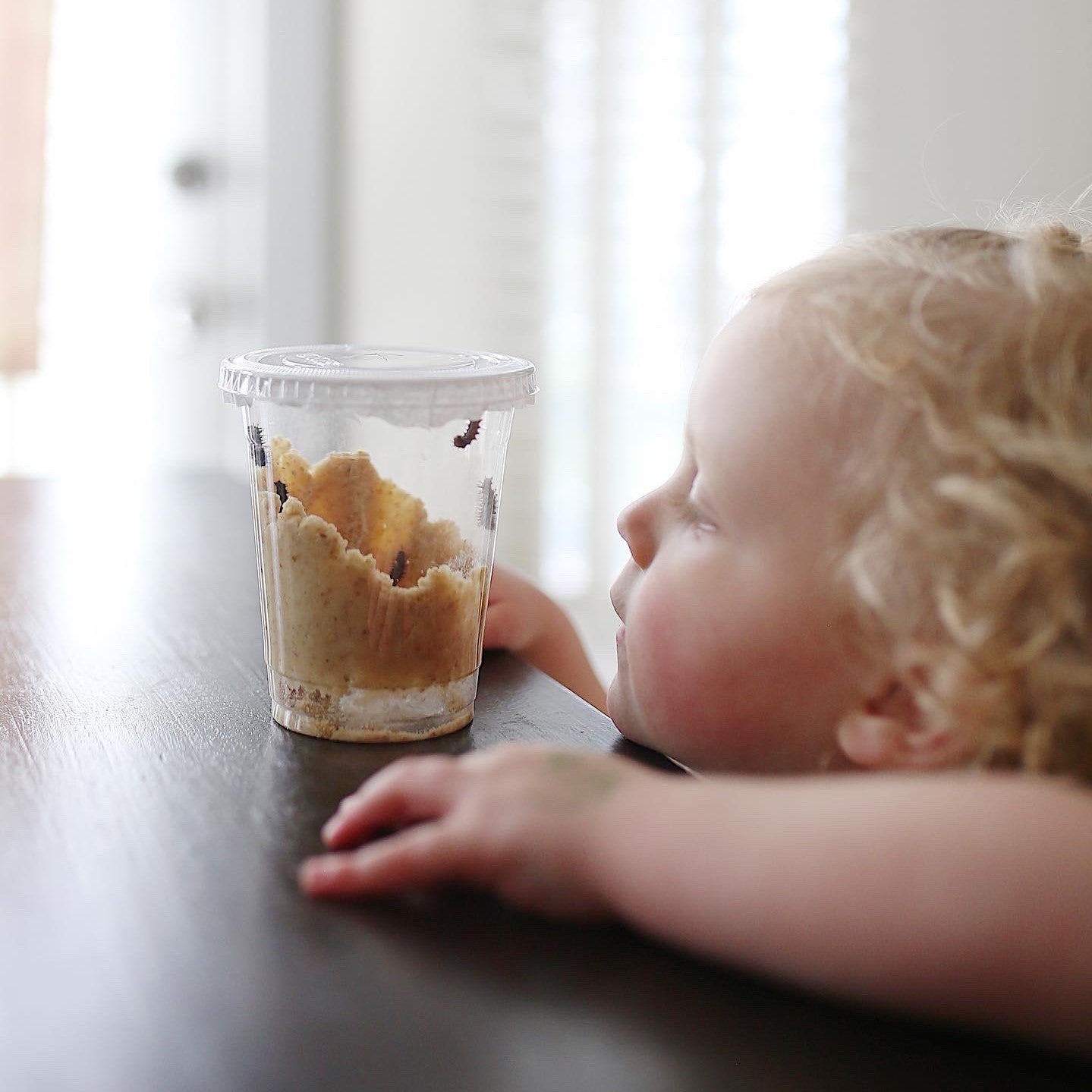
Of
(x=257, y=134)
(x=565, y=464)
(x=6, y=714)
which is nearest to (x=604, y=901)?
(x=6, y=714)

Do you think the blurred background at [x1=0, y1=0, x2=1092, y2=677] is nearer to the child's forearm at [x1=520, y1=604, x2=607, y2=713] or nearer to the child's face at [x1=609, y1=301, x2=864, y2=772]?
the child's forearm at [x1=520, y1=604, x2=607, y2=713]

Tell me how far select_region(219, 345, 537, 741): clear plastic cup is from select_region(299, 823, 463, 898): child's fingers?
163 millimetres

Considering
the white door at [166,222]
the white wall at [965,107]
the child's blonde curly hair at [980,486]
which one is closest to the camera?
the child's blonde curly hair at [980,486]

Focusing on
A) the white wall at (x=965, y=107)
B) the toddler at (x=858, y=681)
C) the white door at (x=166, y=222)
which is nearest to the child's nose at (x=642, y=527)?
the toddler at (x=858, y=681)

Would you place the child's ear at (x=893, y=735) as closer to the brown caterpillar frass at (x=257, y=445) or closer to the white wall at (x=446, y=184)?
the brown caterpillar frass at (x=257, y=445)

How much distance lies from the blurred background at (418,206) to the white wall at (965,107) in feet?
0.25

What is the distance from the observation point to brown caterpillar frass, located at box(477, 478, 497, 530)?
2.07 ft

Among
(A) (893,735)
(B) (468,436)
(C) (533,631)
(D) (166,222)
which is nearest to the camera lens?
(A) (893,735)

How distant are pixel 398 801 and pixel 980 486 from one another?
0.76ft

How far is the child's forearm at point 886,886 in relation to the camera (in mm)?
368

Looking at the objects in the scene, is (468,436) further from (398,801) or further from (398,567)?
(398,801)

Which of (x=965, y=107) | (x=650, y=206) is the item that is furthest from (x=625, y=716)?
(x=650, y=206)

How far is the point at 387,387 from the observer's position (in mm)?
576

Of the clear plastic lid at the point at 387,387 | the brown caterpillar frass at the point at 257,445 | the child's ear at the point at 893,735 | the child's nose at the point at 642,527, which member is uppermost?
the clear plastic lid at the point at 387,387
